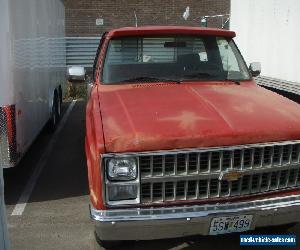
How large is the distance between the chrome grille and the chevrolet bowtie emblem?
2 cm

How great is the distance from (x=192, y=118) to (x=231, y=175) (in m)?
0.53

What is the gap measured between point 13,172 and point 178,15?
48.6 ft

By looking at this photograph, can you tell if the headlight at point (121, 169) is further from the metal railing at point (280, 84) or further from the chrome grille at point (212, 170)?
the metal railing at point (280, 84)

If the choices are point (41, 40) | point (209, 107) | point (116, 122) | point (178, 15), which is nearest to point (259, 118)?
point (209, 107)

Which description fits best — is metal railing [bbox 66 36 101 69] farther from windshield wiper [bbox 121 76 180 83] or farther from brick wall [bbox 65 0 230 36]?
windshield wiper [bbox 121 76 180 83]

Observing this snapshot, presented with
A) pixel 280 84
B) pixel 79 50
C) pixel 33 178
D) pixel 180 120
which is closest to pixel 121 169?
pixel 180 120

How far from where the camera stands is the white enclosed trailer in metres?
5.17

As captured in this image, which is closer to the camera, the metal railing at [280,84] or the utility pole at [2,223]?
the utility pole at [2,223]

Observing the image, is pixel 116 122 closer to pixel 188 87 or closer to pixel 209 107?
pixel 209 107

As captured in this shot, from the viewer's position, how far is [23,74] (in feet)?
19.5

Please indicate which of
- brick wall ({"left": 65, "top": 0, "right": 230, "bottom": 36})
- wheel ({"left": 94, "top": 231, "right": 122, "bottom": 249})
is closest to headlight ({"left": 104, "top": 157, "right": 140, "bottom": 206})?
wheel ({"left": 94, "top": 231, "right": 122, "bottom": 249})

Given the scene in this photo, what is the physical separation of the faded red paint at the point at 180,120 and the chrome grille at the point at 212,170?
3.1 inches

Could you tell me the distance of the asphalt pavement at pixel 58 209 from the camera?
14.9 feet

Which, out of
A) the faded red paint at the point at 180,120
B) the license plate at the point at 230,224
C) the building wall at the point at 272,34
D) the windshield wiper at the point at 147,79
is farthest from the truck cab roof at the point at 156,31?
the building wall at the point at 272,34
